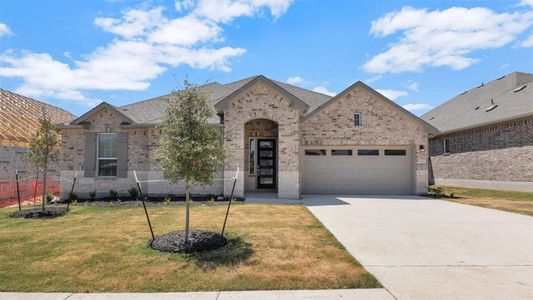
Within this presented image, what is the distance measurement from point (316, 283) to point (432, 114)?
30.5m

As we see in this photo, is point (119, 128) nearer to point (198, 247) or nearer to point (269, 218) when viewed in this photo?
point (269, 218)

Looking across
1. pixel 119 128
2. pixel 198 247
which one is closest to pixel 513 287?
pixel 198 247

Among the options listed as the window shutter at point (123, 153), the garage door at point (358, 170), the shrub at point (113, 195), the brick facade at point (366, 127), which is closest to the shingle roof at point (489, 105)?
the brick facade at point (366, 127)

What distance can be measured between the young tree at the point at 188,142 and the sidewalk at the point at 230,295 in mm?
2234

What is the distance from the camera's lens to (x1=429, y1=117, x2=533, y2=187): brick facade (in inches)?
688

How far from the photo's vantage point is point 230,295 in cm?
422

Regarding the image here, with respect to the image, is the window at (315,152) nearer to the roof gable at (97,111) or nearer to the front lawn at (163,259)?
the front lawn at (163,259)

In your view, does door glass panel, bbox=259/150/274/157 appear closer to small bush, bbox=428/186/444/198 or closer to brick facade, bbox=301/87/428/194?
brick facade, bbox=301/87/428/194

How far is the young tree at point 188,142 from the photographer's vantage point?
6355 mm

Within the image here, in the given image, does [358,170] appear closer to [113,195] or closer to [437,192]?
[437,192]

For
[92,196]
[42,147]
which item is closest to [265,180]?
[92,196]

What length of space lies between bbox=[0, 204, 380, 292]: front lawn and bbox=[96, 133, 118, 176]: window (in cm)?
563

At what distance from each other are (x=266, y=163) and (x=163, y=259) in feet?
37.0

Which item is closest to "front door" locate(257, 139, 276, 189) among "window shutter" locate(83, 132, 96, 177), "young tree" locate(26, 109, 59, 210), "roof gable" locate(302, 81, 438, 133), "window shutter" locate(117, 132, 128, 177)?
"roof gable" locate(302, 81, 438, 133)
